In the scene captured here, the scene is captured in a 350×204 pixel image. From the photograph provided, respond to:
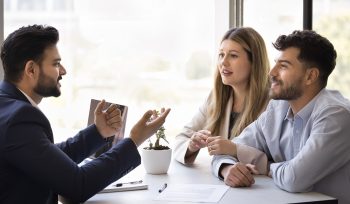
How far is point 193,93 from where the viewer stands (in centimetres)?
330

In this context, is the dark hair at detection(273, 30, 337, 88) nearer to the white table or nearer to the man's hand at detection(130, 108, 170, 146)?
the white table

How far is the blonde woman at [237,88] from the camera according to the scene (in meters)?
2.48

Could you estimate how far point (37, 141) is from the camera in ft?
4.71

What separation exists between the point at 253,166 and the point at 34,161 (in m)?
0.93

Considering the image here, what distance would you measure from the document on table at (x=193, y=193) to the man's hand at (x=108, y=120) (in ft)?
1.08

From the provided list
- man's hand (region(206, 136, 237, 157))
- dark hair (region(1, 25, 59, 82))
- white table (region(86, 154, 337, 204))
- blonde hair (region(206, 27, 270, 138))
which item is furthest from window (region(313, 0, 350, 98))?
dark hair (region(1, 25, 59, 82))

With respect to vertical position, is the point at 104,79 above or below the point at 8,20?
below

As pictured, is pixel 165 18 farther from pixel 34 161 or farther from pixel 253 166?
pixel 34 161

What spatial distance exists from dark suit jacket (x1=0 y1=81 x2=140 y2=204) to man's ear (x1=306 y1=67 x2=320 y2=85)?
833 mm

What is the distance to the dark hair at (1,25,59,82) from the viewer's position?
5.22ft

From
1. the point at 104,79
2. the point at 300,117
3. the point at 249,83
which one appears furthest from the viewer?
the point at 104,79

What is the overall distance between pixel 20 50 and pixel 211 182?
88 centimetres

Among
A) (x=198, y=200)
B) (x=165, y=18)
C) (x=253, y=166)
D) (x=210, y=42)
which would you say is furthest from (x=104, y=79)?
(x=198, y=200)

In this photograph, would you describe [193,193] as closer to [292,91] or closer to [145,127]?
[145,127]
